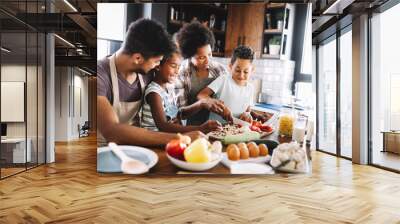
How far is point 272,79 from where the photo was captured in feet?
18.6

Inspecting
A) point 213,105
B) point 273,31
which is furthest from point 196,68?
point 273,31

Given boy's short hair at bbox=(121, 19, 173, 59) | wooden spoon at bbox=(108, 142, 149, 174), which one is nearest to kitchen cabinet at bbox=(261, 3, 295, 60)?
boy's short hair at bbox=(121, 19, 173, 59)

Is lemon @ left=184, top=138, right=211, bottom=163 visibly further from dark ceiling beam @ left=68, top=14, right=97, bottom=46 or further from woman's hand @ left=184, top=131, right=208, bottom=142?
dark ceiling beam @ left=68, top=14, right=97, bottom=46

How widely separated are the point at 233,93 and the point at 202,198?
192 cm

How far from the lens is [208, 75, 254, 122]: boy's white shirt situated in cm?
567

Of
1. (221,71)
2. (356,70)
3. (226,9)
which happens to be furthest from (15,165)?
(356,70)

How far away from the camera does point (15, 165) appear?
6523 millimetres

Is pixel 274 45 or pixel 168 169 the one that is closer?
pixel 168 169

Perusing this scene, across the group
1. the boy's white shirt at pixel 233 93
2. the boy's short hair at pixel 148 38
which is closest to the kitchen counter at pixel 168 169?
the boy's white shirt at pixel 233 93

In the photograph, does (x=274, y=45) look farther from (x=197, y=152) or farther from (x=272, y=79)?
(x=197, y=152)

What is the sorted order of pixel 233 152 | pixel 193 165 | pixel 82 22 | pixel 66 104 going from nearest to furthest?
pixel 193 165, pixel 233 152, pixel 82 22, pixel 66 104

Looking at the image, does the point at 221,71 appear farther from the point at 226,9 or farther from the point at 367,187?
the point at 367,187

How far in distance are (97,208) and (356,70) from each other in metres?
5.66

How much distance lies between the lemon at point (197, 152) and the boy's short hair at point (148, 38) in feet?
4.84
